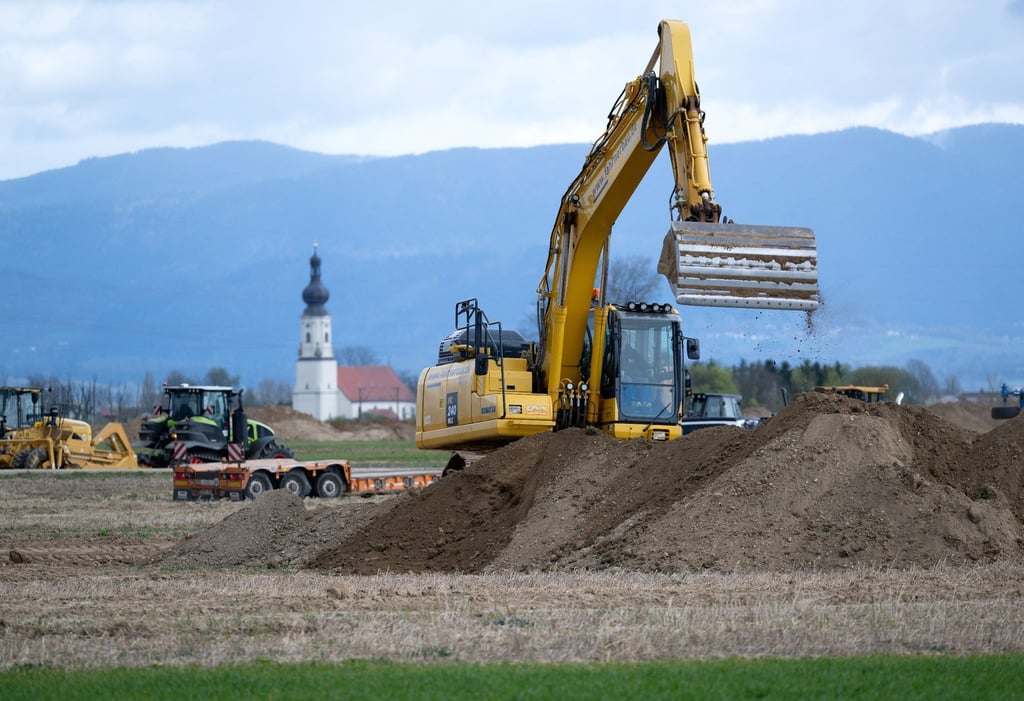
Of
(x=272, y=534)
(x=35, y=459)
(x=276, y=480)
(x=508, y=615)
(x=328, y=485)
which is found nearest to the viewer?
(x=508, y=615)

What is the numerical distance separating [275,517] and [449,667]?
11933 mm

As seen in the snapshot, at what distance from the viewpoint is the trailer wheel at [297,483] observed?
3194 centimetres

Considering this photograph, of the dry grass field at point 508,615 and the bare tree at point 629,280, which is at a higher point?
the bare tree at point 629,280

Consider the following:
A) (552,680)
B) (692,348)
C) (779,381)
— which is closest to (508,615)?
(552,680)

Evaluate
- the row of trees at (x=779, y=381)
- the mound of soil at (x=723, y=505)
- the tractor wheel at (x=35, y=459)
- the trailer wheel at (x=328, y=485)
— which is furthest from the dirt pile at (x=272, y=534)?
the row of trees at (x=779, y=381)

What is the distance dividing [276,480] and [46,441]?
1576cm

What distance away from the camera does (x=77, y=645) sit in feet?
32.8

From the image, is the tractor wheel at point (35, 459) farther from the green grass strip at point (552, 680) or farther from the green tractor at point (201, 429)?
the green grass strip at point (552, 680)

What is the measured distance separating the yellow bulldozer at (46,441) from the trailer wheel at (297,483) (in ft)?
48.3

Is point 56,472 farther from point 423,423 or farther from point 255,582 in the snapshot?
point 255,582

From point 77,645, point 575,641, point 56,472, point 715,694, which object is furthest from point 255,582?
point 56,472

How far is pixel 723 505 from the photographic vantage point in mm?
15508

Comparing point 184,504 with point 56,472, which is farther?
point 56,472

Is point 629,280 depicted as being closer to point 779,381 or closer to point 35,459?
point 779,381
